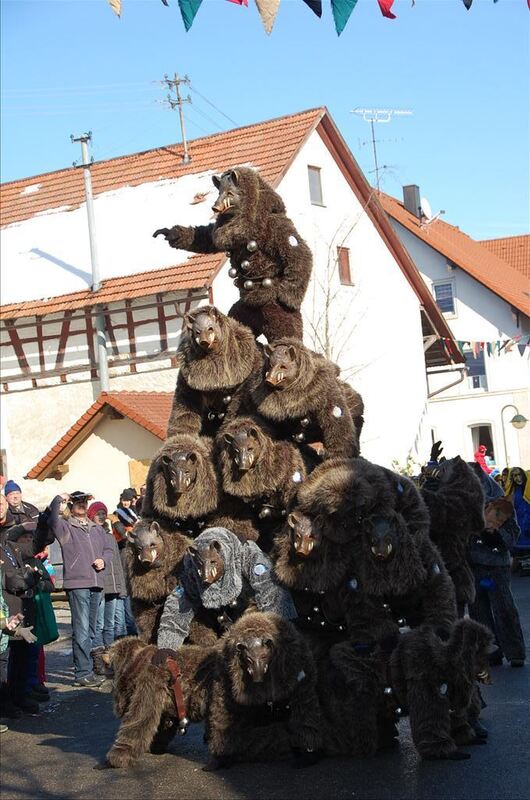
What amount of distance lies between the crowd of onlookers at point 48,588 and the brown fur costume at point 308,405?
292 centimetres

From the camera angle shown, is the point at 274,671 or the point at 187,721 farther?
the point at 187,721

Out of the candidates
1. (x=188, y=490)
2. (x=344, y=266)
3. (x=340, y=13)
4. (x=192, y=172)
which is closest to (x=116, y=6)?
(x=340, y=13)

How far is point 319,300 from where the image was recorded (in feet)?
97.6

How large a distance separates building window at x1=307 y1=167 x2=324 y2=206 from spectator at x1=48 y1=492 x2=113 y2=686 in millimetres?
18288

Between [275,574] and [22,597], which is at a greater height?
[275,574]

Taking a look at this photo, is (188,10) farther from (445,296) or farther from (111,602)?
(445,296)

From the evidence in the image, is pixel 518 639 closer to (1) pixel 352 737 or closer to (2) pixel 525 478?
(1) pixel 352 737

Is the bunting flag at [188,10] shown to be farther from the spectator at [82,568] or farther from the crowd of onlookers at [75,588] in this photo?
the spectator at [82,568]

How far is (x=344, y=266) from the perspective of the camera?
103 feet

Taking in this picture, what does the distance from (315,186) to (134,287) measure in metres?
6.00

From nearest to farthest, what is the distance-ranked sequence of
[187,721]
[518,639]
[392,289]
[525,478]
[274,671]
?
1. [274,671]
2. [187,721]
3. [518,639]
4. [525,478]
5. [392,289]

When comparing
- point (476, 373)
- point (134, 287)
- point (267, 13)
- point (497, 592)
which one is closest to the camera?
point (267, 13)

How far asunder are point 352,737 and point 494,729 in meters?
1.30

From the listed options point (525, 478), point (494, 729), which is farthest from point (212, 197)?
point (494, 729)
